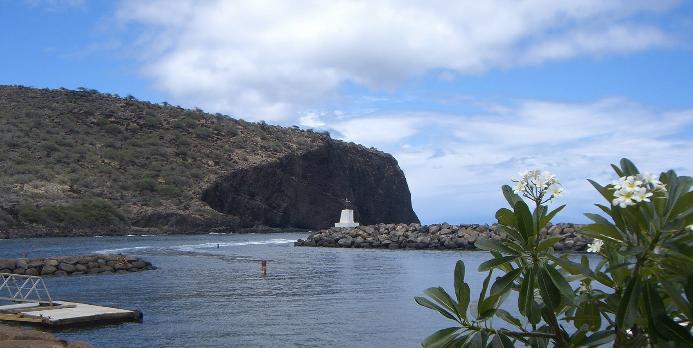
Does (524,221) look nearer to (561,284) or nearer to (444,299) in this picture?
(561,284)

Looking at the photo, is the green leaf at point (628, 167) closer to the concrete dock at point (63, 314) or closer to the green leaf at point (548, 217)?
the green leaf at point (548, 217)

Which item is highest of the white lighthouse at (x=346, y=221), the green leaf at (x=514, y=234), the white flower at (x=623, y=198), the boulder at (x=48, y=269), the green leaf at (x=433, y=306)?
the white lighthouse at (x=346, y=221)

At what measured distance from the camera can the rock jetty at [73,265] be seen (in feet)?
104

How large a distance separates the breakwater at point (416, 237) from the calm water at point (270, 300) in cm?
780

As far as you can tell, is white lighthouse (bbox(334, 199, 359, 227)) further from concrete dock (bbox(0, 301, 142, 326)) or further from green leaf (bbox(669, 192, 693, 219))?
green leaf (bbox(669, 192, 693, 219))

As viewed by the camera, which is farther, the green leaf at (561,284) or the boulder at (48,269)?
the boulder at (48,269)

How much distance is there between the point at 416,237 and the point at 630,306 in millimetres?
49106

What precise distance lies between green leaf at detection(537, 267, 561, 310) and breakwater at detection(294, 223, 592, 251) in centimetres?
4108

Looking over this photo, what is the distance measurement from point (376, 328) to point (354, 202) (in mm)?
91270

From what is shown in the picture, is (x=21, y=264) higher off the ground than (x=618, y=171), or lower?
lower

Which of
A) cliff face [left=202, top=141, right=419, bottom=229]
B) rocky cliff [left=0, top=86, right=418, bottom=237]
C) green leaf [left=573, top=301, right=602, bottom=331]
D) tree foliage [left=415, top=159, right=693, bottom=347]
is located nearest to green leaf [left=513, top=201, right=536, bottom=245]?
tree foliage [left=415, top=159, right=693, bottom=347]

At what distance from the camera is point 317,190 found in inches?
3989

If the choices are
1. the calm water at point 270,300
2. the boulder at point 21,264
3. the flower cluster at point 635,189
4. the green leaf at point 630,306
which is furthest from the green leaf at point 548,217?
the boulder at point 21,264

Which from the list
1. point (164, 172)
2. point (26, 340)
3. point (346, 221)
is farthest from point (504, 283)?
point (164, 172)
